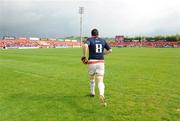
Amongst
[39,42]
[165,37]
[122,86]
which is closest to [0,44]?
[39,42]

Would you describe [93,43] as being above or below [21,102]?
above

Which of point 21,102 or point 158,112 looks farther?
point 21,102

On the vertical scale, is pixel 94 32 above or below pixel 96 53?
above

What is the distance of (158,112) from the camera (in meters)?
8.07

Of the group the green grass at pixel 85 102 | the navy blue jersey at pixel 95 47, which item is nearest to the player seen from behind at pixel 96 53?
the navy blue jersey at pixel 95 47

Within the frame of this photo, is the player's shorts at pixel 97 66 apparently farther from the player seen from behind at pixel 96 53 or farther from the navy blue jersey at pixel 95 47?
the navy blue jersey at pixel 95 47

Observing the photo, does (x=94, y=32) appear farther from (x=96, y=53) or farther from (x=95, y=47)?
(x=96, y=53)

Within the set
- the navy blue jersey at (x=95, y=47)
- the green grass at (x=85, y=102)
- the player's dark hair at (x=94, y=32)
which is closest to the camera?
the green grass at (x=85, y=102)

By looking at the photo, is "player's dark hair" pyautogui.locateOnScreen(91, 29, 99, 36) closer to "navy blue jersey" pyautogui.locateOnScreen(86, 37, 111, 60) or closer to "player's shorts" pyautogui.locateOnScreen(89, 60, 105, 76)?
"navy blue jersey" pyautogui.locateOnScreen(86, 37, 111, 60)

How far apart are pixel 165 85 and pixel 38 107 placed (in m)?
6.62

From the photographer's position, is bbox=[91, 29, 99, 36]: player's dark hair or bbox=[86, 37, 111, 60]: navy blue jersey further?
bbox=[86, 37, 111, 60]: navy blue jersey

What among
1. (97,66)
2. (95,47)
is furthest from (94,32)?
(97,66)

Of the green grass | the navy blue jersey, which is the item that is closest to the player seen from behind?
the navy blue jersey

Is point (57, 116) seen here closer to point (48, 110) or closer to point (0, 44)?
point (48, 110)
